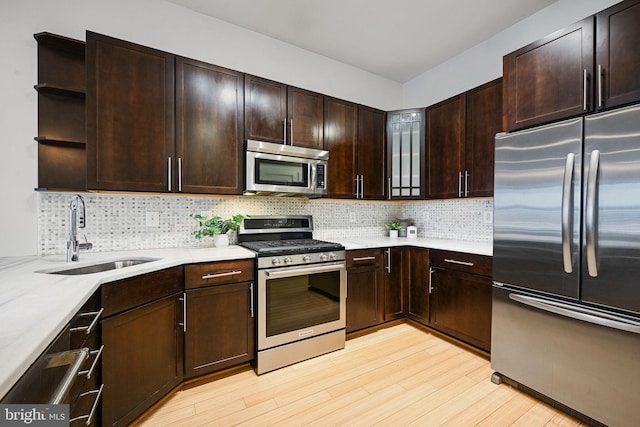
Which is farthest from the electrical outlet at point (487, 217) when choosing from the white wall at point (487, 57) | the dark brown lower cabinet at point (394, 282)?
the white wall at point (487, 57)

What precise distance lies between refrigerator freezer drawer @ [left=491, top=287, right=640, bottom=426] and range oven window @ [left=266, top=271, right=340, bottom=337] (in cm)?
127

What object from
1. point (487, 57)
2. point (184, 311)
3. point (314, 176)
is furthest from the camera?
point (487, 57)

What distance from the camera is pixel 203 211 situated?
2496mm

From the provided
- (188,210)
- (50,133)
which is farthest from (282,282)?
(50,133)

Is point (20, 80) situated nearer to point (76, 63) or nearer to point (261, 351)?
point (76, 63)

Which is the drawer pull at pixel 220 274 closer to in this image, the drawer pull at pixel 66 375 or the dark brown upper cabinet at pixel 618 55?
the drawer pull at pixel 66 375

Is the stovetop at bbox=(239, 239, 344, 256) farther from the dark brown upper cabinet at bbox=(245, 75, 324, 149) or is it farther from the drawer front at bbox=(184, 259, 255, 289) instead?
the dark brown upper cabinet at bbox=(245, 75, 324, 149)

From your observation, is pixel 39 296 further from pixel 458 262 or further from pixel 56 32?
pixel 458 262

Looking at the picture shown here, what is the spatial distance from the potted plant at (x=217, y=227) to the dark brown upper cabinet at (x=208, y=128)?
0.30 metres

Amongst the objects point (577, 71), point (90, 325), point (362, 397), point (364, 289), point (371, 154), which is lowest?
point (362, 397)

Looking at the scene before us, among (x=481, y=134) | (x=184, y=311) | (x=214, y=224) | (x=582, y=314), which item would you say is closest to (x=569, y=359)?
(x=582, y=314)

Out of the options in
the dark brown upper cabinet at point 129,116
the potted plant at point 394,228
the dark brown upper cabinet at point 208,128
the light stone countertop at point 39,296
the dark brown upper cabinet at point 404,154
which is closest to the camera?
the light stone countertop at point 39,296

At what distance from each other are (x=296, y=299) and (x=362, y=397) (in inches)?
32.7

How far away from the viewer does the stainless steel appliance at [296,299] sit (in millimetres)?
2117
